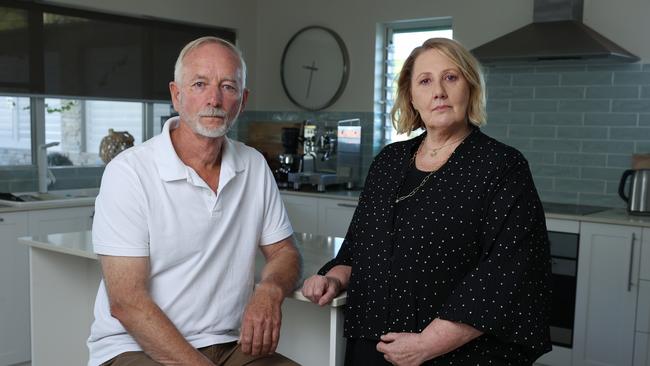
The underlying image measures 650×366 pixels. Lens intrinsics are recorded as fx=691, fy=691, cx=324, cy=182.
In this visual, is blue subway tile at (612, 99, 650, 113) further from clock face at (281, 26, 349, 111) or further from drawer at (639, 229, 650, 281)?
clock face at (281, 26, 349, 111)

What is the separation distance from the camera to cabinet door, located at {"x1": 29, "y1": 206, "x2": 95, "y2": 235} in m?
3.87

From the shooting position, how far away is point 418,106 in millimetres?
1863

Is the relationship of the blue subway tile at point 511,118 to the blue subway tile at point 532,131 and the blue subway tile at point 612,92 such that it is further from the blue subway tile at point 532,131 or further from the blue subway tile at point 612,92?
the blue subway tile at point 612,92

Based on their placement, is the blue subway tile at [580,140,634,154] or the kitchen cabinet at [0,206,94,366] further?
the blue subway tile at [580,140,634,154]

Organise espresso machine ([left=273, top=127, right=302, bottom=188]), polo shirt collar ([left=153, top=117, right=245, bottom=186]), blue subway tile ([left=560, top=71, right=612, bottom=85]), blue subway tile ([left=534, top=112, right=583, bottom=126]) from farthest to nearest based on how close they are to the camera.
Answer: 1. espresso machine ([left=273, top=127, right=302, bottom=188])
2. blue subway tile ([left=534, top=112, right=583, bottom=126])
3. blue subway tile ([left=560, top=71, right=612, bottom=85])
4. polo shirt collar ([left=153, top=117, right=245, bottom=186])

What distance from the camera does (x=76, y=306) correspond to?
2.94 m

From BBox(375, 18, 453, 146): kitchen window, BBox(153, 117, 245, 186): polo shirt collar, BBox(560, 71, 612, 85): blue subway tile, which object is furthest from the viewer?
BBox(375, 18, 453, 146): kitchen window

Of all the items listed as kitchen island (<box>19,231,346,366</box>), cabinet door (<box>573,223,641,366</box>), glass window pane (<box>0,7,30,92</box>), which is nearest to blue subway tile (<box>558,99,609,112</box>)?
cabinet door (<box>573,223,641,366</box>)

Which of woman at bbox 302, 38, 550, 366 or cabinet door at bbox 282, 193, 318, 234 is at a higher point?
woman at bbox 302, 38, 550, 366

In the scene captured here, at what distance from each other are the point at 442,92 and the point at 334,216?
9.56 ft

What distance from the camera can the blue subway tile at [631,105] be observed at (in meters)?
3.98

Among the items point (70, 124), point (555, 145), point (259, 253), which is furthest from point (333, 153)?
point (259, 253)

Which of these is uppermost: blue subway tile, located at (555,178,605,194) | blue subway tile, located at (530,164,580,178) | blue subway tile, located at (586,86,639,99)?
blue subway tile, located at (586,86,639,99)

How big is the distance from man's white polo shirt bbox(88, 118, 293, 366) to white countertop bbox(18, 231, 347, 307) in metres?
0.24
